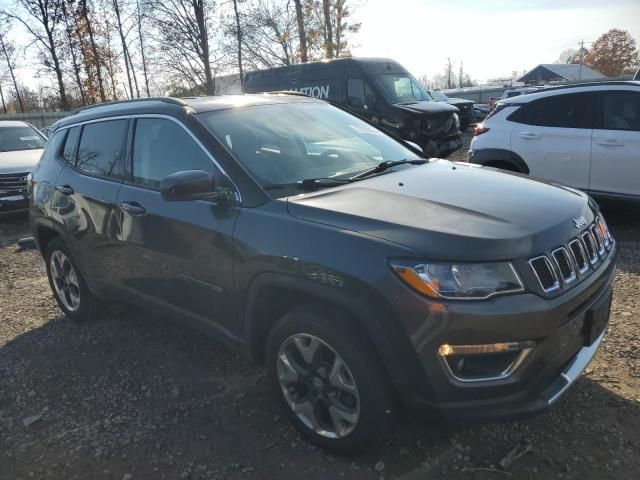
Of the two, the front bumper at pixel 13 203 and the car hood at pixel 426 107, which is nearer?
the front bumper at pixel 13 203

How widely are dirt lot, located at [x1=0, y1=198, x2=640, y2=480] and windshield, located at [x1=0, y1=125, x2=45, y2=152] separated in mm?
7178

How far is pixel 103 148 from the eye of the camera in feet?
12.9

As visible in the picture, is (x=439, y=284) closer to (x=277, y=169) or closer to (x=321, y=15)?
(x=277, y=169)

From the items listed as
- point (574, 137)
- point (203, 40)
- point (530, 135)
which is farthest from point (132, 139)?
point (203, 40)

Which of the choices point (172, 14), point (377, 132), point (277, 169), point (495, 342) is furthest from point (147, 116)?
point (172, 14)

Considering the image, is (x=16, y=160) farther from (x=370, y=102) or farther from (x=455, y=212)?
(x=455, y=212)

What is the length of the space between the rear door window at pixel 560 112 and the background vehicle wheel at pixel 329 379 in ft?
16.6

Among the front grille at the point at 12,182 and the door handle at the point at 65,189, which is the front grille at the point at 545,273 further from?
the front grille at the point at 12,182

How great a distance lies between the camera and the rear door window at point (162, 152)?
3090 millimetres

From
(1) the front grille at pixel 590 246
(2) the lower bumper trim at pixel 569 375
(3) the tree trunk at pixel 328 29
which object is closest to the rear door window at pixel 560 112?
(1) the front grille at pixel 590 246

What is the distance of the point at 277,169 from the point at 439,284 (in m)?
1.28

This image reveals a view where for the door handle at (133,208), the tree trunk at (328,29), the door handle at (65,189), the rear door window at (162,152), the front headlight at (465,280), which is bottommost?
the front headlight at (465,280)

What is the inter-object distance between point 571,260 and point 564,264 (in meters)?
0.06

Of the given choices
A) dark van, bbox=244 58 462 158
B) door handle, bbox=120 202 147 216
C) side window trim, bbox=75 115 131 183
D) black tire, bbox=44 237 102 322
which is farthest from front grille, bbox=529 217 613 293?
dark van, bbox=244 58 462 158
